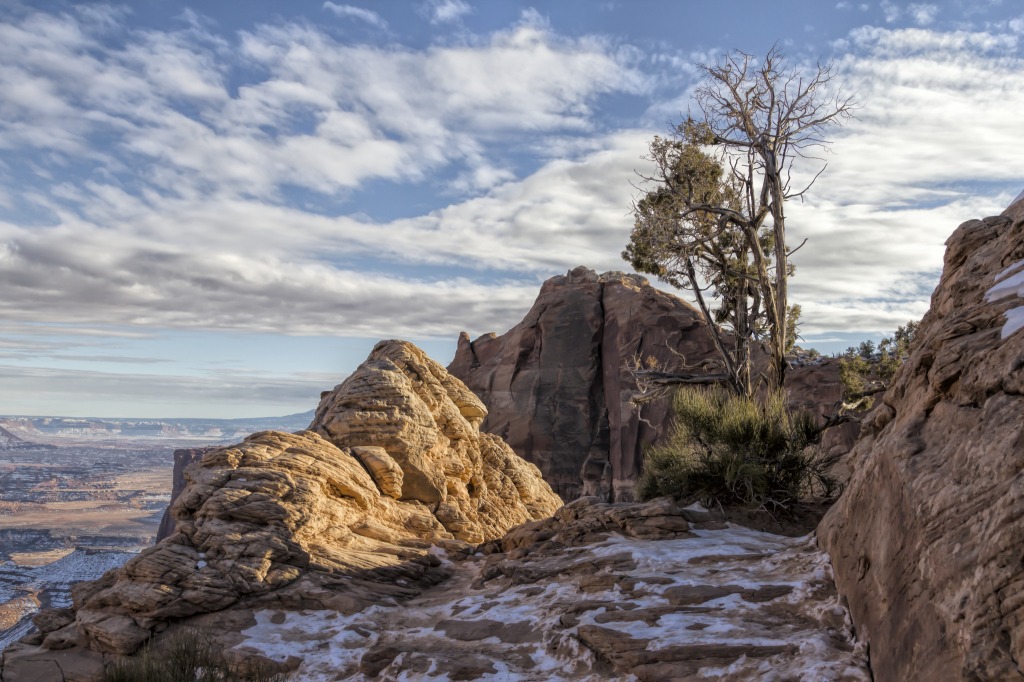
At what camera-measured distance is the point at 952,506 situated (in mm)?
6258

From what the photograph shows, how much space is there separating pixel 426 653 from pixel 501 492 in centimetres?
971

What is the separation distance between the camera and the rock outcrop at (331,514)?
1132 cm

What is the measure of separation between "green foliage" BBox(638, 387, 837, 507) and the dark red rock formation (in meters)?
41.1

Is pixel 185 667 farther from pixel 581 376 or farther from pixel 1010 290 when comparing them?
pixel 581 376

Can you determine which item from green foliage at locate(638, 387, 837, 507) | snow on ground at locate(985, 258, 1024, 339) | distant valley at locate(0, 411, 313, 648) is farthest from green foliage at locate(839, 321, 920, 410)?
distant valley at locate(0, 411, 313, 648)

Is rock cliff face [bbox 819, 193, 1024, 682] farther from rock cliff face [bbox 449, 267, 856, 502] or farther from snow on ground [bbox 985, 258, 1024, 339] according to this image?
rock cliff face [bbox 449, 267, 856, 502]

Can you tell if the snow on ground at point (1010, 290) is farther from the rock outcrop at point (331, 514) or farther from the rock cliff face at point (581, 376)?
the rock cliff face at point (581, 376)

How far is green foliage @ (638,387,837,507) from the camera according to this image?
44.5 ft

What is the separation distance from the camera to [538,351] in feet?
204

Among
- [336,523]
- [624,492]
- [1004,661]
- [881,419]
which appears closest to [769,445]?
[881,419]

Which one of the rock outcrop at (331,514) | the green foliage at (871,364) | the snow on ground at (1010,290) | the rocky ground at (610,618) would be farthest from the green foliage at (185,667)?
the green foliage at (871,364)

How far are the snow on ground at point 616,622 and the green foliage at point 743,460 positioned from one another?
72.8 inches

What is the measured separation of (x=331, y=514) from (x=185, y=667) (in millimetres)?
4848

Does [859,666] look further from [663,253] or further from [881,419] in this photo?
[663,253]
